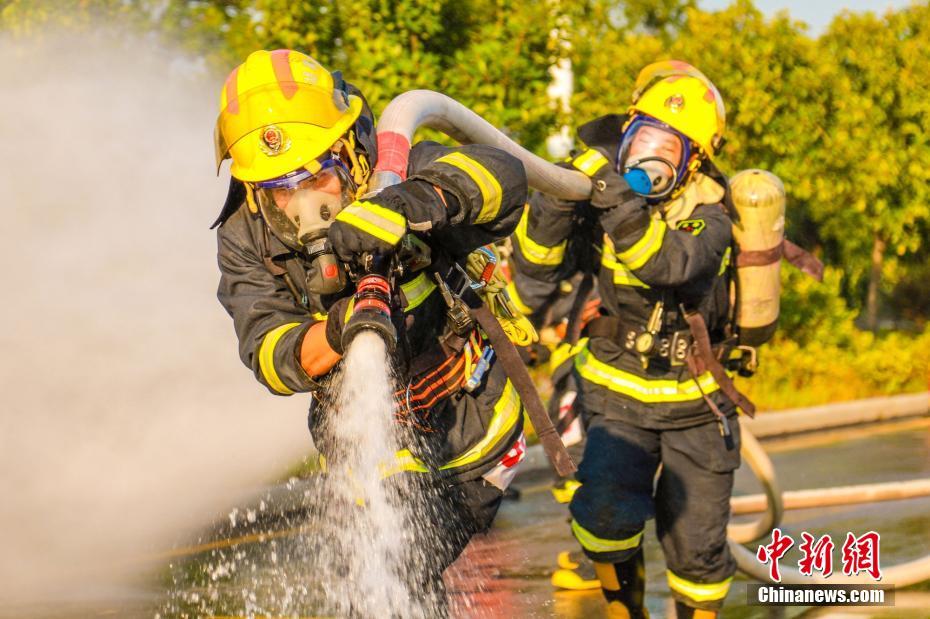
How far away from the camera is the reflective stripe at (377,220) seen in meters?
2.90

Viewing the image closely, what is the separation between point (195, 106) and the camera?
26.9ft

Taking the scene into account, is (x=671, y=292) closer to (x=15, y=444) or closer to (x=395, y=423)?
(x=395, y=423)

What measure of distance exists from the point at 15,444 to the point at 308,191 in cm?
435

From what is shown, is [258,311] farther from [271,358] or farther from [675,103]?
[675,103]

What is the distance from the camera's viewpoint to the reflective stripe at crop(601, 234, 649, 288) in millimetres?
4957

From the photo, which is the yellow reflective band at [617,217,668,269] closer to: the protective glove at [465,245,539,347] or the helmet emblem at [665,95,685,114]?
the helmet emblem at [665,95,685,114]

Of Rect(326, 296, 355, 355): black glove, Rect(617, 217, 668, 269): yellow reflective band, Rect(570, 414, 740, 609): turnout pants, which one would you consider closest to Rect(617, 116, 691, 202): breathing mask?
Rect(617, 217, 668, 269): yellow reflective band

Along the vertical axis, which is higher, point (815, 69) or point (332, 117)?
point (332, 117)

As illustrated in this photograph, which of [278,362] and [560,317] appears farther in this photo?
[560,317]

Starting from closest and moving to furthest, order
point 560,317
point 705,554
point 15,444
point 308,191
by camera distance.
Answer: point 308,191
point 705,554
point 560,317
point 15,444

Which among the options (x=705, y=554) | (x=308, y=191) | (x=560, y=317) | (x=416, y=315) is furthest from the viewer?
(x=560, y=317)

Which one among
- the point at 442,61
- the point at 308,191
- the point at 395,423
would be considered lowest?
the point at 442,61

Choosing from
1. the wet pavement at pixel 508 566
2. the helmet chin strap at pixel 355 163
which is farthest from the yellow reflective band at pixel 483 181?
the wet pavement at pixel 508 566

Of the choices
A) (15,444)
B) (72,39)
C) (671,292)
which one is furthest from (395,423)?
(72,39)
